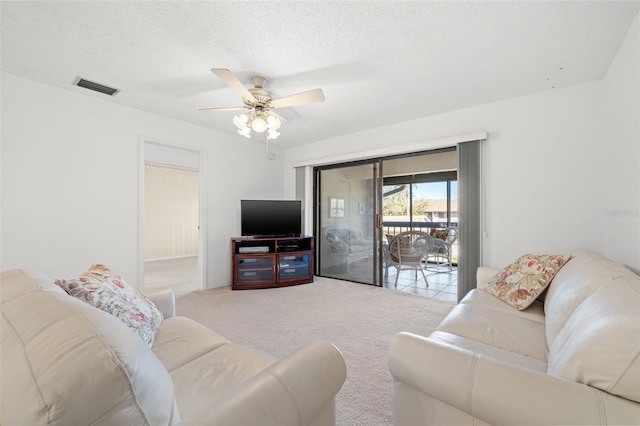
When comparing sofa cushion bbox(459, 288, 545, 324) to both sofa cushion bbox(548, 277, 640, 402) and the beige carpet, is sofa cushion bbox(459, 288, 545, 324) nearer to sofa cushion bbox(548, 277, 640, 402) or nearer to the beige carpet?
the beige carpet

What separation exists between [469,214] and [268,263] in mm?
2786

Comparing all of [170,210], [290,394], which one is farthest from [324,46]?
[170,210]

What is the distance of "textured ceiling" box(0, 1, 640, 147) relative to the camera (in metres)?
1.68

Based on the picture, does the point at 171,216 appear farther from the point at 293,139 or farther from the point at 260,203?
the point at 293,139

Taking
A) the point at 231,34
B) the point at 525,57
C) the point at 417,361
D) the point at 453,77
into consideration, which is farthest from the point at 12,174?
the point at 525,57

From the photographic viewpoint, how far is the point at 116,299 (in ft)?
3.85

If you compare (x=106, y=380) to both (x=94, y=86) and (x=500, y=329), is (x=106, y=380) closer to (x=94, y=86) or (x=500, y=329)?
(x=500, y=329)

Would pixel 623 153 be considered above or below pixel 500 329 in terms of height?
above

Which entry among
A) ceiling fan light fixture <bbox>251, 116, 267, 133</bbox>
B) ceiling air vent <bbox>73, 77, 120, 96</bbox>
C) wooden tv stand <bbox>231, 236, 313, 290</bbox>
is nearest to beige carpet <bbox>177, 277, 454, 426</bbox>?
wooden tv stand <bbox>231, 236, 313, 290</bbox>

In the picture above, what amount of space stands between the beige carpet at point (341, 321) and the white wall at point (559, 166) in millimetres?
1239

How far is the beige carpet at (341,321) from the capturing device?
1618 millimetres

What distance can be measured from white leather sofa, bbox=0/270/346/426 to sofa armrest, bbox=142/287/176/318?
709mm

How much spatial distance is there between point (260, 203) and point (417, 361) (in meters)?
3.56

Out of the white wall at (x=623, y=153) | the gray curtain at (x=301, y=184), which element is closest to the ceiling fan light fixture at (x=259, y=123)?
the gray curtain at (x=301, y=184)
